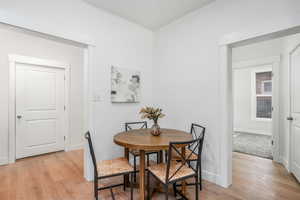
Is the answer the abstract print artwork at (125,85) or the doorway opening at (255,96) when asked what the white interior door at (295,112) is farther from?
the abstract print artwork at (125,85)

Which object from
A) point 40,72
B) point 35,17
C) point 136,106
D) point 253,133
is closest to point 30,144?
point 40,72

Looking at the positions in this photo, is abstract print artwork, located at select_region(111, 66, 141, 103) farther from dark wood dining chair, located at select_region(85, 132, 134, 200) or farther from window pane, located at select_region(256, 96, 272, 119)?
window pane, located at select_region(256, 96, 272, 119)

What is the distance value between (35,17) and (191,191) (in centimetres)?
299

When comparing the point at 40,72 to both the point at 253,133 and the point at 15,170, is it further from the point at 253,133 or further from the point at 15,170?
the point at 253,133

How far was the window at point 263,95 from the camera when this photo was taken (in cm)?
528

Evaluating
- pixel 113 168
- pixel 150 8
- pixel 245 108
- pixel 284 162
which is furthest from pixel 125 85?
pixel 245 108

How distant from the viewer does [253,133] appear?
5.47 meters

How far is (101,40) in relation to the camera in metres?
2.52

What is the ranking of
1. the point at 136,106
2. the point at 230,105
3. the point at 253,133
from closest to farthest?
the point at 230,105
the point at 136,106
the point at 253,133

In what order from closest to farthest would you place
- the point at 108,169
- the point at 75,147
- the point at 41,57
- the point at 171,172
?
the point at 171,172, the point at 108,169, the point at 41,57, the point at 75,147

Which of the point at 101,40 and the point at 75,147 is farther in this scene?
the point at 75,147

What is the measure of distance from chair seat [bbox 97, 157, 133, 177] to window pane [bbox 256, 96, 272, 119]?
17.7 ft

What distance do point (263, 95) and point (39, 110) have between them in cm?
667

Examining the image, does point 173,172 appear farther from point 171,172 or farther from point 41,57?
point 41,57
